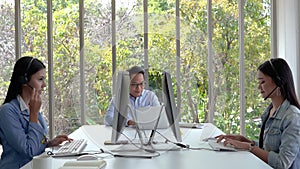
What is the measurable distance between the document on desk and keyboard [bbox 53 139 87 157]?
0.76 ft

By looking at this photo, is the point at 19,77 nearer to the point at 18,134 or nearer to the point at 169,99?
the point at 18,134

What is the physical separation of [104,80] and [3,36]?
2156 millimetres

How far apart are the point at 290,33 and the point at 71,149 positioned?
8.18 ft

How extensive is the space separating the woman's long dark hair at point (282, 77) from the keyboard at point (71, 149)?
1.05 metres

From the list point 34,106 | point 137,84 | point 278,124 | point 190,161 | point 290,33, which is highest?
point 290,33

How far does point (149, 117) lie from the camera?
2.42 metres

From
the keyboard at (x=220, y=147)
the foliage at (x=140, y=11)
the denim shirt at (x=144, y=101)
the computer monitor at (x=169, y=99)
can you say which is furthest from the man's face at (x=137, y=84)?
the foliage at (x=140, y=11)

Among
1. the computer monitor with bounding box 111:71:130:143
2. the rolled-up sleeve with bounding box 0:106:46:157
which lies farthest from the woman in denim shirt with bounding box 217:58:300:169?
the rolled-up sleeve with bounding box 0:106:46:157

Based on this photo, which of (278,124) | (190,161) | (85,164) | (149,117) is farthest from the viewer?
(149,117)

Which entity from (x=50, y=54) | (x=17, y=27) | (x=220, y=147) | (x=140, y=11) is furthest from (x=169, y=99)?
(x=17, y=27)

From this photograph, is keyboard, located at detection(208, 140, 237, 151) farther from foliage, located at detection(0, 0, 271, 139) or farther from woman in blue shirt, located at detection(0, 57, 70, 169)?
foliage, located at detection(0, 0, 271, 139)

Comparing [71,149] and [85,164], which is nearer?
[85,164]

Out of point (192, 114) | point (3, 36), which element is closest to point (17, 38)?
point (3, 36)

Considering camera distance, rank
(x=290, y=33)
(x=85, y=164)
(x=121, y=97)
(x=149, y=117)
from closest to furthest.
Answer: (x=85, y=164)
(x=121, y=97)
(x=149, y=117)
(x=290, y=33)
